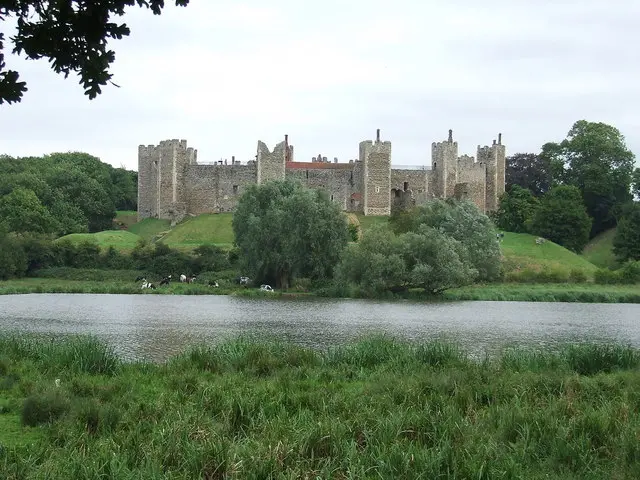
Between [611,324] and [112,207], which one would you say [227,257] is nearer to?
[112,207]

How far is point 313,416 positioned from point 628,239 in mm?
46063

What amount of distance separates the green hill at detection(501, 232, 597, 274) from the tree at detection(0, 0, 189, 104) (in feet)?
133

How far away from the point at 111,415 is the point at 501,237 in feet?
151

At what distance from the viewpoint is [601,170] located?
59.1m

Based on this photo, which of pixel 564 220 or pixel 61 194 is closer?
pixel 564 220

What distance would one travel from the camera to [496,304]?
31844 mm

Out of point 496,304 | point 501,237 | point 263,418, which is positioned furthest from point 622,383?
point 501,237

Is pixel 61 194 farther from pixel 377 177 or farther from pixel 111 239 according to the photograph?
pixel 377 177

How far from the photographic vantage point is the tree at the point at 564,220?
173 feet

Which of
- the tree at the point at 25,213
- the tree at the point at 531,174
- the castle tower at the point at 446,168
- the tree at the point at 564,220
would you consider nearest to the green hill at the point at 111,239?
the tree at the point at 25,213

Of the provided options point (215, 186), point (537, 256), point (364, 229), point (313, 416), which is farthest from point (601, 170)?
point (313, 416)

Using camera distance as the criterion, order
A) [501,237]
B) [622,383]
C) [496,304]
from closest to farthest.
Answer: [622,383] < [496,304] < [501,237]

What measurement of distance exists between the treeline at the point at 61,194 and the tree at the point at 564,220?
30135 millimetres

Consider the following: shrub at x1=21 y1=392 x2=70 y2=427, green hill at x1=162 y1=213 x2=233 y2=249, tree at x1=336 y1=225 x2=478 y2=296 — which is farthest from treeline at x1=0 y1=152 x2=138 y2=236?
shrub at x1=21 y1=392 x2=70 y2=427
